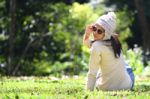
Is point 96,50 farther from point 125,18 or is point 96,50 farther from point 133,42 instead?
point 133,42

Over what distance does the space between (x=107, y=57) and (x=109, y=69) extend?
0.18 m

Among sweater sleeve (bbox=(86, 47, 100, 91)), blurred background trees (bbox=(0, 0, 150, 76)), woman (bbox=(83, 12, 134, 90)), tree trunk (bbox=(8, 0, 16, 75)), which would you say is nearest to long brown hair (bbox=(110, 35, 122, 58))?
woman (bbox=(83, 12, 134, 90))

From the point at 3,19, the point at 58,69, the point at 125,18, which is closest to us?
the point at 58,69

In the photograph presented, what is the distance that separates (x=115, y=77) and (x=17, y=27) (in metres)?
15.1

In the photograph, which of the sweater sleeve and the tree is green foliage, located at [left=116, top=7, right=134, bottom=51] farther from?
the sweater sleeve

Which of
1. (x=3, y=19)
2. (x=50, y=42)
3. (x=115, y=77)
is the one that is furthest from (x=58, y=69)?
(x=115, y=77)

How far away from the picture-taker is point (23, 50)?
878 inches

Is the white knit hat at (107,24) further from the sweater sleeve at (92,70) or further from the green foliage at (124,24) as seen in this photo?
the green foliage at (124,24)

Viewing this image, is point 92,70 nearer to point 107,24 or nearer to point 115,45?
point 115,45

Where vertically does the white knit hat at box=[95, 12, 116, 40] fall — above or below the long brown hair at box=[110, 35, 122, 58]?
above

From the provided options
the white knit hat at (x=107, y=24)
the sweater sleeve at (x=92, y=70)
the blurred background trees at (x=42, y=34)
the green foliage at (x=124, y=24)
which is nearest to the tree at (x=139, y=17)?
the green foliage at (x=124, y=24)

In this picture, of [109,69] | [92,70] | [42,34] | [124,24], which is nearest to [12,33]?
[42,34]

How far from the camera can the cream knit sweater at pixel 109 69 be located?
7.50 m

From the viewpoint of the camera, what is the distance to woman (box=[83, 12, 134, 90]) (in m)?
7.48
